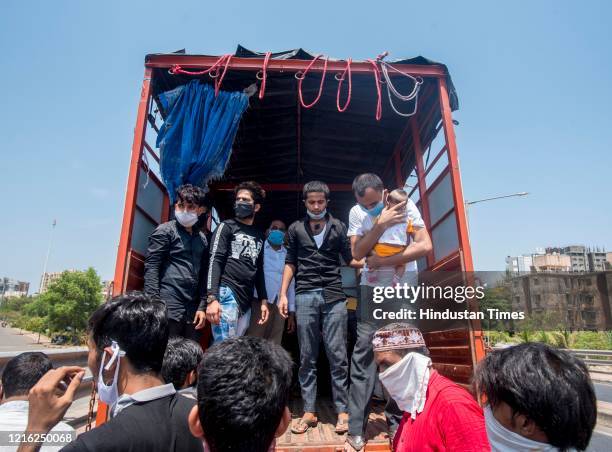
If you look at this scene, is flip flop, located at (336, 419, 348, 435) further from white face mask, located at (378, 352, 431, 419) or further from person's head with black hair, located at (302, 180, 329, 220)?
person's head with black hair, located at (302, 180, 329, 220)

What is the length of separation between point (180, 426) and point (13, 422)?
1021 mm

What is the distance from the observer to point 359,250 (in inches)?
121

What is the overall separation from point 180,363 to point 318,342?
1282mm

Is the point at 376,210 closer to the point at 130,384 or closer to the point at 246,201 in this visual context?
the point at 246,201

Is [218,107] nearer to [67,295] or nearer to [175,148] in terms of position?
[175,148]

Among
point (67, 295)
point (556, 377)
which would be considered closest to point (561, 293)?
point (67, 295)

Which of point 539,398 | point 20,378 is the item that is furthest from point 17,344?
point 539,398

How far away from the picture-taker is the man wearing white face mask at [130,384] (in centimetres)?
131

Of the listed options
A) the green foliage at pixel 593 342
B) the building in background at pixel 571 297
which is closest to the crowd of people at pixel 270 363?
the green foliage at pixel 593 342

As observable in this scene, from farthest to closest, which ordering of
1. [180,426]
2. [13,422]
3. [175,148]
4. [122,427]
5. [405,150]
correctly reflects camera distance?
[405,150] < [175,148] < [13,422] < [180,426] < [122,427]

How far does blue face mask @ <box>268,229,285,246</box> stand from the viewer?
12.4 ft

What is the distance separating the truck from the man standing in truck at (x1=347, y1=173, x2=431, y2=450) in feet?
0.68

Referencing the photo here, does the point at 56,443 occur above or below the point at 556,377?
below

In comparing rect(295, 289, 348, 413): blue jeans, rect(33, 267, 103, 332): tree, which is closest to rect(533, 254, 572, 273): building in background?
rect(33, 267, 103, 332): tree
